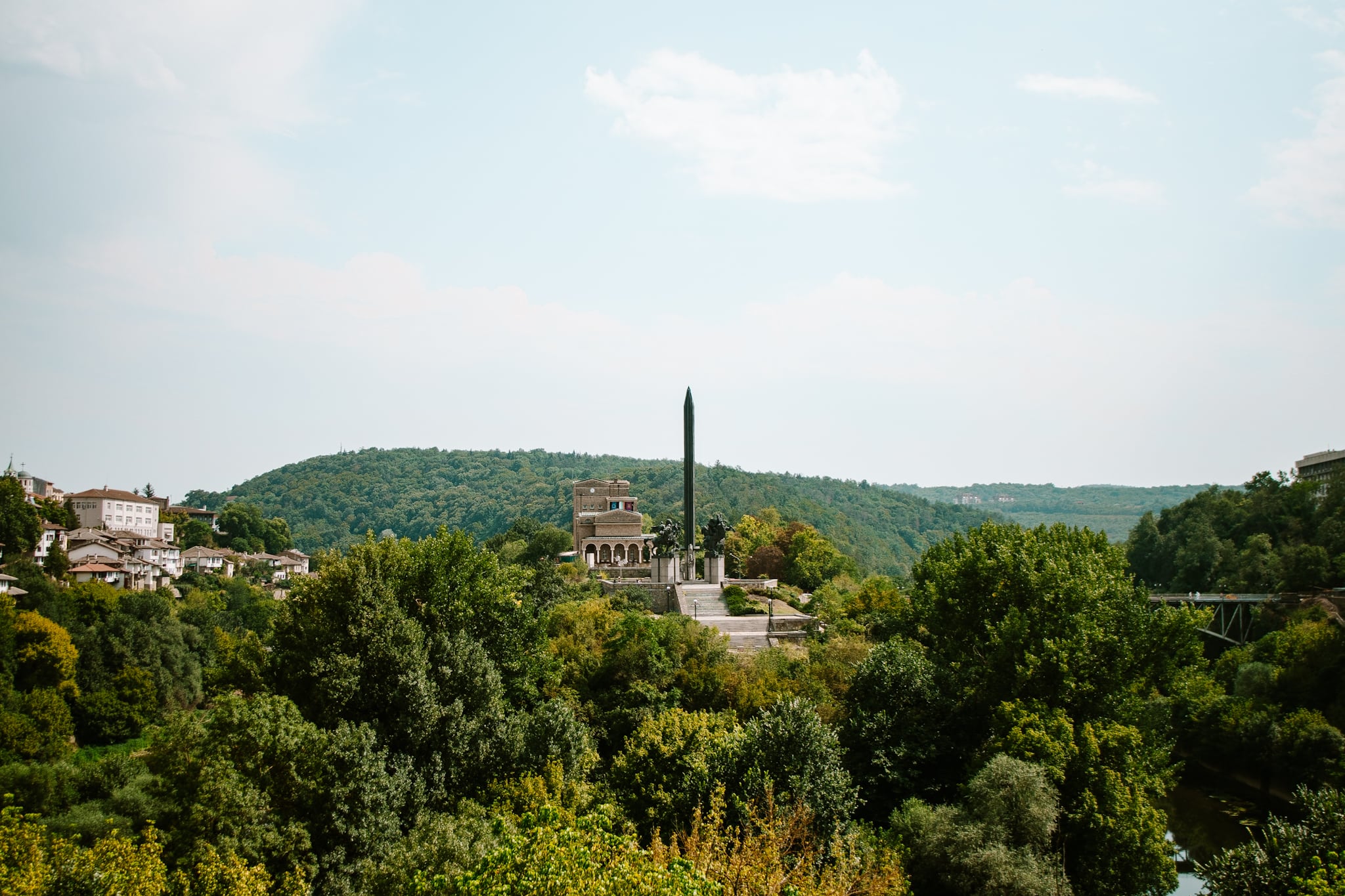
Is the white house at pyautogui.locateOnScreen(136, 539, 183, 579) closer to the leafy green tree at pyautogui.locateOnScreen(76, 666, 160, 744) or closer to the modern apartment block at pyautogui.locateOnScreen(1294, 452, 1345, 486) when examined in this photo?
the leafy green tree at pyautogui.locateOnScreen(76, 666, 160, 744)

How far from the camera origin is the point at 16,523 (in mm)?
55031

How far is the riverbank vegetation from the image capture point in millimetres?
16844

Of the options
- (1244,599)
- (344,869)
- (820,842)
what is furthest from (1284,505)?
(344,869)

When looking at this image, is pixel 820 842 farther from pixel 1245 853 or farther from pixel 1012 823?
pixel 1245 853

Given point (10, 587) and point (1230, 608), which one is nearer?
point (10, 587)

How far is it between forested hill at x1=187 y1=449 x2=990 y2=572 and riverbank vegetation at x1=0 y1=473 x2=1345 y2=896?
90272 mm

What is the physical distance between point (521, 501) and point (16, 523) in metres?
107

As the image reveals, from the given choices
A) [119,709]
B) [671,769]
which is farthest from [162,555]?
[671,769]

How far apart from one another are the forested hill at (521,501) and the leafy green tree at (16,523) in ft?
238

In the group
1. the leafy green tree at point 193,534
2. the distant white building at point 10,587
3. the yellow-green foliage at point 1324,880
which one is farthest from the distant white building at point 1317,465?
the leafy green tree at point 193,534

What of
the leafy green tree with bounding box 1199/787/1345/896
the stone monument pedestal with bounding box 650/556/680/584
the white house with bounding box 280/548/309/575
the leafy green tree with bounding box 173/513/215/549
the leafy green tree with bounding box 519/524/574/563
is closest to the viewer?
the leafy green tree with bounding box 1199/787/1345/896

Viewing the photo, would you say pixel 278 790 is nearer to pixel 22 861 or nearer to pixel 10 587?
pixel 22 861

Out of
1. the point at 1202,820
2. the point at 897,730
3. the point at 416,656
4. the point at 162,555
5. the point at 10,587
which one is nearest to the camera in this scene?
the point at 416,656

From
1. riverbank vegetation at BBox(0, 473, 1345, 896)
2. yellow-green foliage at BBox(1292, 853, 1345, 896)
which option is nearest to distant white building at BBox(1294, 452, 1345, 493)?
riverbank vegetation at BBox(0, 473, 1345, 896)
